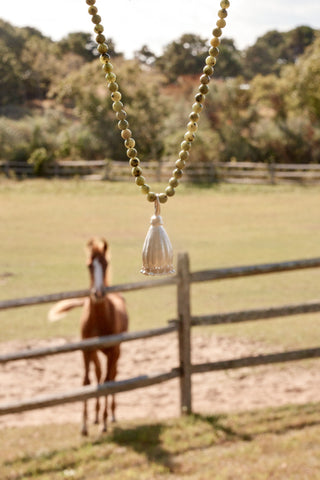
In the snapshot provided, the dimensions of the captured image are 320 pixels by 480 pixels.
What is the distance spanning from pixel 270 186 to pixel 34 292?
1746 centimetres

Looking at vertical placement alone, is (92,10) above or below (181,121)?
below

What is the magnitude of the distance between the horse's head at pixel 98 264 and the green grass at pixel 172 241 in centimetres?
348

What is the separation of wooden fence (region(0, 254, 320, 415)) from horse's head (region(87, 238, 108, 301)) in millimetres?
150

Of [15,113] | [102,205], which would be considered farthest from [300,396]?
[15,113]

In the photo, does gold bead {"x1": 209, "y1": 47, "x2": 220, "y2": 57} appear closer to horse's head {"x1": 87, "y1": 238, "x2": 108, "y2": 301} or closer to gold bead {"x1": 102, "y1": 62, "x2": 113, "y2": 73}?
gold bead {"x1": 102, "y1": 62, "x2": 113, "y2": 73}

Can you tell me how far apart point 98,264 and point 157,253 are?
11.5ft

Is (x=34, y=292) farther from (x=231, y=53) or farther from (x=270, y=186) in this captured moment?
(x=231, y=53)

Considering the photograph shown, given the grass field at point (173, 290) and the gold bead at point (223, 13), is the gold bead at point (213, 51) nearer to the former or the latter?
the gold bead at point (223, 13)

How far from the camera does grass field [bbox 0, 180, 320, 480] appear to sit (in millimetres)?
4535

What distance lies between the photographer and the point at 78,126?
3145cm

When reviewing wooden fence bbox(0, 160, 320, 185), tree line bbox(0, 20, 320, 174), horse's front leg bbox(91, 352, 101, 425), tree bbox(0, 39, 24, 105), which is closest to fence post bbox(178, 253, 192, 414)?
horse's front leg bbox(91, 352, 101, 425)

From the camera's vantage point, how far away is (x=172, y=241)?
15.5 meters

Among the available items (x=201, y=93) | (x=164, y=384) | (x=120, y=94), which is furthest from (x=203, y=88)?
(x=164, y=384)

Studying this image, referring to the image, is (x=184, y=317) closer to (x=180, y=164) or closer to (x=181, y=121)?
(x=180, y=164)
